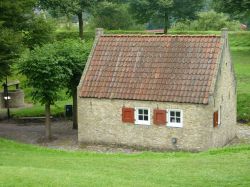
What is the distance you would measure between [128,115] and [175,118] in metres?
2.70

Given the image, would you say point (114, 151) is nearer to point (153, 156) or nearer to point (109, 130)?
point (109, 130)

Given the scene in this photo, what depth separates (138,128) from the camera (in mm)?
28469

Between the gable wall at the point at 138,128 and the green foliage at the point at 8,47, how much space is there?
227 inches

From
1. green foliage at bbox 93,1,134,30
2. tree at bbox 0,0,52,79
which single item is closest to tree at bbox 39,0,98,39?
green foliage at bbox 93,1,134,30

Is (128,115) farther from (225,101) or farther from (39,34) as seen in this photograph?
(39,34)

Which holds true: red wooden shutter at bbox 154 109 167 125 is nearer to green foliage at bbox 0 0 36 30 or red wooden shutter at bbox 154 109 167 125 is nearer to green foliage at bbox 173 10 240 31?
green foliage at bbox 0 0 36 30

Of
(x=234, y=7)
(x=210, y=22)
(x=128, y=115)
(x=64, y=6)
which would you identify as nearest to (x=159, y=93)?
(x=128, y=115)

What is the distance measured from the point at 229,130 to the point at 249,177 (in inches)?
598

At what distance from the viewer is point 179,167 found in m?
17.8

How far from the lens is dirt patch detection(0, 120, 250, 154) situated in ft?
96.1

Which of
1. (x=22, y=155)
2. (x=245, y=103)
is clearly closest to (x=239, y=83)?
(x=245, y=103)

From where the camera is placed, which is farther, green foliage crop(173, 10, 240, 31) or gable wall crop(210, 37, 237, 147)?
green foliage crop(173, 10, 240, 31)

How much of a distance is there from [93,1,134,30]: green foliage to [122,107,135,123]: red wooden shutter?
43.0m

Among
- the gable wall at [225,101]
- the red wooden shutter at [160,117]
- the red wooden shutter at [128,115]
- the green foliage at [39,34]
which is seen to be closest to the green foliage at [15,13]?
the green foliage at [39,34]
